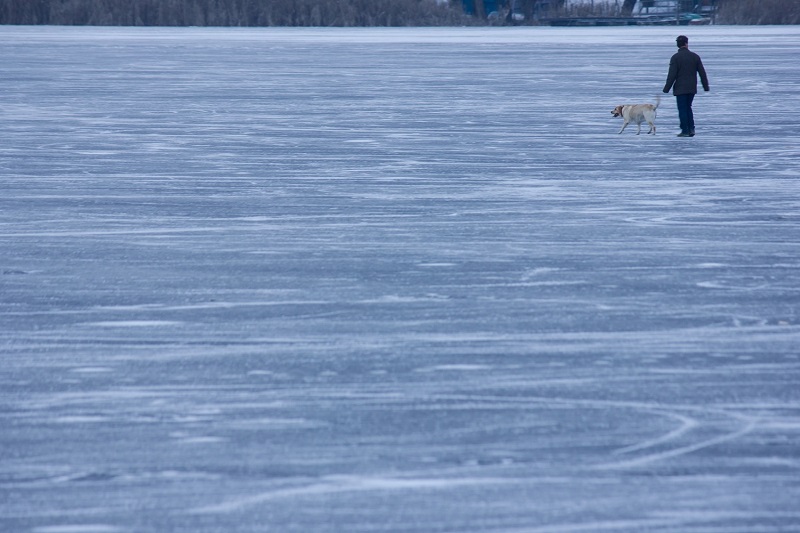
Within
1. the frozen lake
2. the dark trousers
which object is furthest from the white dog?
the frozen lake

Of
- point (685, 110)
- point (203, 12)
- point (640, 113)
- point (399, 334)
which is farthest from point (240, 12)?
point (399, 334)

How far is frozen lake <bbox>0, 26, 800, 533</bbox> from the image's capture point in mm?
3445

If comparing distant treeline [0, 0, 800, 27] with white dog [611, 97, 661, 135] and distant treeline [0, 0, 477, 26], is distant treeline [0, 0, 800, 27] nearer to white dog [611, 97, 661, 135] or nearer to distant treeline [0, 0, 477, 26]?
distant treeline [0, 0, 477, 26]

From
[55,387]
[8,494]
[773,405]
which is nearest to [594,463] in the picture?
[773,405]

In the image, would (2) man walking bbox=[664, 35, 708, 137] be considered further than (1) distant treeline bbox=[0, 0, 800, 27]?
No

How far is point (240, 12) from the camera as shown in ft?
160

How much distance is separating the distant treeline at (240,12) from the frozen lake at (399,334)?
3628 centimetres

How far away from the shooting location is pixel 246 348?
4863 mm

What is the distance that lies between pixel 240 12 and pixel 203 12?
145cm

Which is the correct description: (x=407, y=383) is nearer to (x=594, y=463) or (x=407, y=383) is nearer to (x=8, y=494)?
(x=594, y=463)

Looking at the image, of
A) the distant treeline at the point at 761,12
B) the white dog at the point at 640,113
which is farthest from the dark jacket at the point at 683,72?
the distant treeline at the point at 761,12

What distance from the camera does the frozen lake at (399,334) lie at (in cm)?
345

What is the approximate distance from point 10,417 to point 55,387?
309 millimetres

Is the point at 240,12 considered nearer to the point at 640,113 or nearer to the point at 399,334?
the point at 640,113
